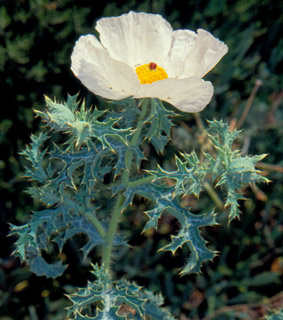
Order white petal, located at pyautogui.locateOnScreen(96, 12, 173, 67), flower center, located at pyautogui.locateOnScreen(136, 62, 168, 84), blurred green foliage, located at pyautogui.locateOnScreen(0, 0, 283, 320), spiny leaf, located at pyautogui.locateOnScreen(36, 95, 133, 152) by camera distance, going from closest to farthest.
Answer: spiny leaf, located at pyautogui.locateOnScreen(36, 95, 133, 152) → flower center, located at pyautogui.locateOnScreen(136, 62, 168, 84) → white petal, located at pyautogui.locateOnScreen(96, 12, 173, 67) → blurred green foliage, located at pyautogui.locateOnScreen(0, 0, 283, 320)

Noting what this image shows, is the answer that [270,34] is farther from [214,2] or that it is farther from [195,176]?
[195,176]

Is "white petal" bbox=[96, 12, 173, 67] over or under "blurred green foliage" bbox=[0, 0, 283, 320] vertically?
over

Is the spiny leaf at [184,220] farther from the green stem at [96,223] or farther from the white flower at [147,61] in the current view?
the white flower at [147,61]

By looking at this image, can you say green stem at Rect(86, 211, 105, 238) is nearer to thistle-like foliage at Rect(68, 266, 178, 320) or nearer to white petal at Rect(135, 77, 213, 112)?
thistle-like foliage at Rect(68, 266, 178, 320)

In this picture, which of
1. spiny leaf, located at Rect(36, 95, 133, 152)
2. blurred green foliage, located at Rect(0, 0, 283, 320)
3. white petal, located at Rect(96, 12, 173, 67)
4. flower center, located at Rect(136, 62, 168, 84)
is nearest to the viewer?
spiny leaf, located at Rect(36, 95, 133, 152)

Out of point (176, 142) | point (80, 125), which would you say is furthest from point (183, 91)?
point (176, 142)

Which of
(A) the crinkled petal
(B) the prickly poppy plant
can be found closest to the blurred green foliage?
(B) the prickly poppy plant

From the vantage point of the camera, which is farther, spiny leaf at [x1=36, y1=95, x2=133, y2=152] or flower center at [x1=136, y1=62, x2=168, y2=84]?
flower center at [x1=136, y1=62, x2=168, y2=84]
